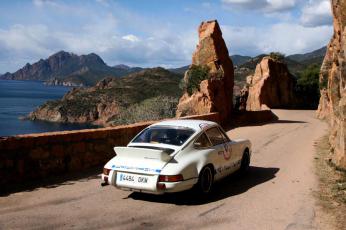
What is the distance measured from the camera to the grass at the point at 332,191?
770 centimetres

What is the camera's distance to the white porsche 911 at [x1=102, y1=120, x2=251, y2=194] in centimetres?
805

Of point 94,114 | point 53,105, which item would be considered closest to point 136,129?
point 94,114

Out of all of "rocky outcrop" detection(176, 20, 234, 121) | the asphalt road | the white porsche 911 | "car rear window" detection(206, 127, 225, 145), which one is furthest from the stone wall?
"rocky outcrop" detection(176, 20, 234, 121)

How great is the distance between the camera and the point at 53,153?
10.6 meters

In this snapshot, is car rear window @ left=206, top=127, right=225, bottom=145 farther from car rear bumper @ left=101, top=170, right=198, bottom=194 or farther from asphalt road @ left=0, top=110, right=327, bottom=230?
car rear bumper @ left=101, top=170, right=198, bottom=194

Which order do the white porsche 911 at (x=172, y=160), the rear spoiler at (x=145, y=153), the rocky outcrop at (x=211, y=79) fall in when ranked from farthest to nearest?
the rocky outcrop at (x=211, y=79), the rear spoiler at (x=145, y=153), the white porsche 911 at (x=172, y=160)

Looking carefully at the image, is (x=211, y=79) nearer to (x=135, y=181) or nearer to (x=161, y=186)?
(x=135, y=181)

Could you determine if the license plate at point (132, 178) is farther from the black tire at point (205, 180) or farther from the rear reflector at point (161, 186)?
the black tire at point (205, 180)

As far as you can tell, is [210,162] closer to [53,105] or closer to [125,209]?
[125,209]

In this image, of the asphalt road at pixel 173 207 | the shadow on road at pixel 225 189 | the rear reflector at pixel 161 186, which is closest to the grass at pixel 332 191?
the asphalt road at pixel 173 207

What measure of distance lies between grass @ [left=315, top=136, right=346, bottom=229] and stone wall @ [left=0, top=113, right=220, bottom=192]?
17.7 feet

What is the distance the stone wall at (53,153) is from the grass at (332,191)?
5386 millimetres

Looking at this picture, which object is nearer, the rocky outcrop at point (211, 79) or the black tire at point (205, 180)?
the black tire at point (205, 180)

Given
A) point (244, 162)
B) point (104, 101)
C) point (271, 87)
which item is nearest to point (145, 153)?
point (244, 162)
